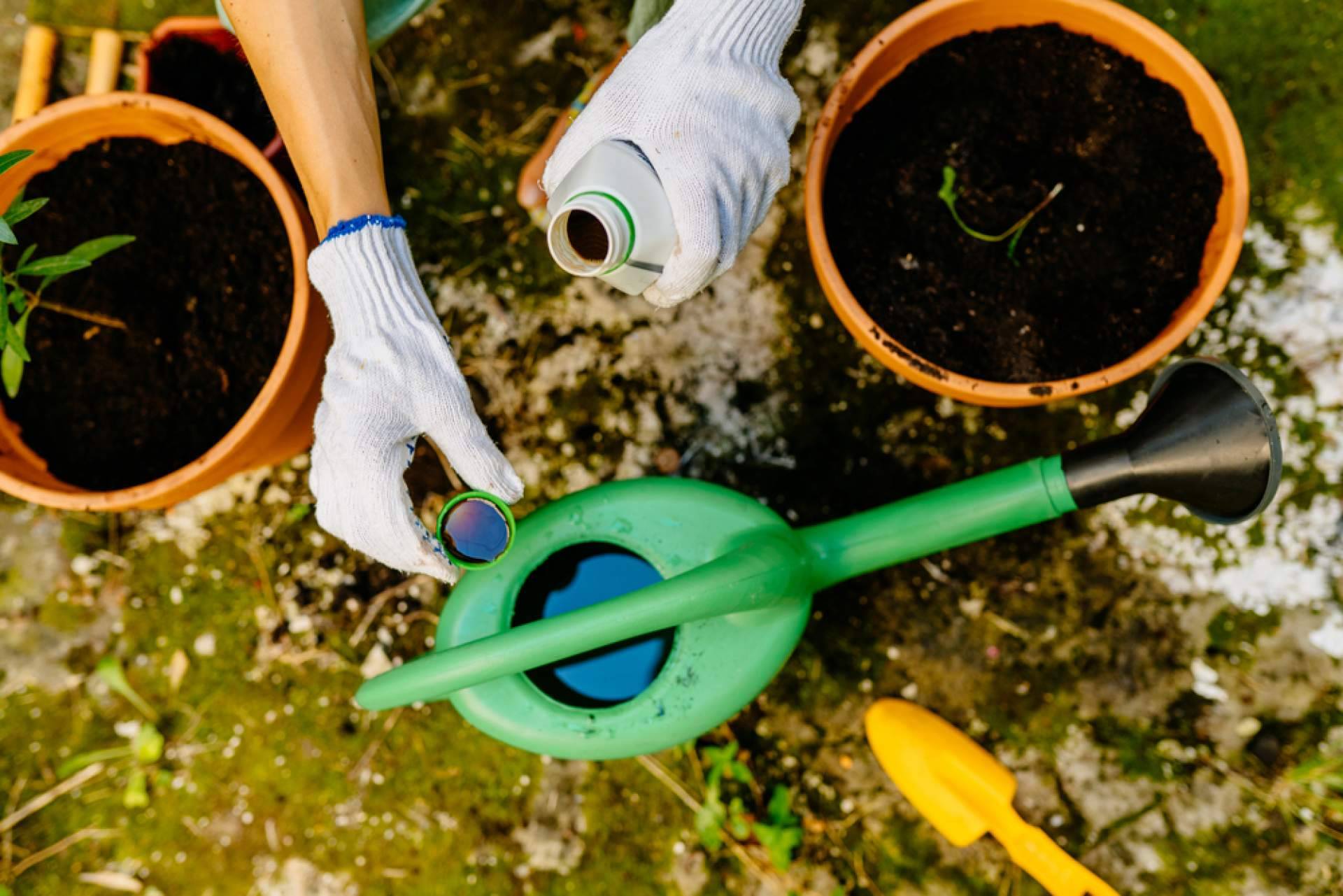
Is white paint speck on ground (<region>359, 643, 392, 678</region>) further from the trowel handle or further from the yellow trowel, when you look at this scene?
the trowel handle

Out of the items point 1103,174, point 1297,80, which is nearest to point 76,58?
point 1103,174

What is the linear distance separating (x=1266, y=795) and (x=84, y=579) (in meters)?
2.01

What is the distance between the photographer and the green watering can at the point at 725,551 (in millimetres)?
1009

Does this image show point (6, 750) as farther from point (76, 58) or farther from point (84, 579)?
point (76, 58)

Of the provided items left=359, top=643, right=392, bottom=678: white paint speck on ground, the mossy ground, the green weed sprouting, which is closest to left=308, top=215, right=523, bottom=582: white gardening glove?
the mossy ground

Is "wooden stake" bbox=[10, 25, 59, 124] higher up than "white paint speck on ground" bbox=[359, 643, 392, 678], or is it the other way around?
"wooden stake" bbox=[10, 25, 59, 124]

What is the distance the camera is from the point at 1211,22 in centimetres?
137

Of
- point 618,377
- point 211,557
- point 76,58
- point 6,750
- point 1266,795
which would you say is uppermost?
point 76,58

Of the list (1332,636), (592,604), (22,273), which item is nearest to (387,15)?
(22,273)

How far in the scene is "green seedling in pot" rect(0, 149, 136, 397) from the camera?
2.85 ft

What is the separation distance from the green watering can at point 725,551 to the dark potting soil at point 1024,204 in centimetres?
18

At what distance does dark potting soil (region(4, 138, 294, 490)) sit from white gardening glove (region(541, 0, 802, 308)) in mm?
557

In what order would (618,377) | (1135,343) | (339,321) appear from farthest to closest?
(618,377) < (1135,343) < (339,321)

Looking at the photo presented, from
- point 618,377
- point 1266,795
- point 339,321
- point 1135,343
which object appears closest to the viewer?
point 339,321
